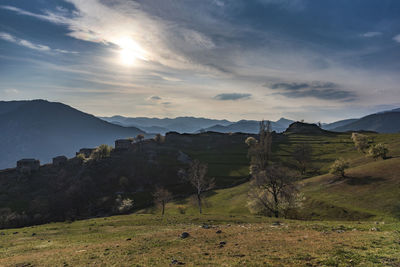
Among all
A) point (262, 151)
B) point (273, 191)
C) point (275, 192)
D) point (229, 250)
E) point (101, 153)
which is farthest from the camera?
point (101, 153)

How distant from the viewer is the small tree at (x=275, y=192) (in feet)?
166

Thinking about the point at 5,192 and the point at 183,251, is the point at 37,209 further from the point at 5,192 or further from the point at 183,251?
the point at 183,251

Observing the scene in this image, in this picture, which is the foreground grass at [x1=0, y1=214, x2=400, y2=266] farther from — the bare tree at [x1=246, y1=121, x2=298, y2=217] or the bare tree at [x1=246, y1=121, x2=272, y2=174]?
the bare tree at [x1=246, y1=121, x2=272, y2=174]

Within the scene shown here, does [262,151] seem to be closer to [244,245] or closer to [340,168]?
[340,168]

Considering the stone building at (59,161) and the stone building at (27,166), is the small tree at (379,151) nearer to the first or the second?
the stone building at (59,161)

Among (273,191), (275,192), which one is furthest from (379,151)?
(273,191)

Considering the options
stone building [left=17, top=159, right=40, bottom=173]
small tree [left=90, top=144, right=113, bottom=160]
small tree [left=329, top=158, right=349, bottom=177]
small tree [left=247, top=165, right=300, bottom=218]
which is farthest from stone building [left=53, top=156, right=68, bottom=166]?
small tree [left=329, top=158, right=349, bottom=177]

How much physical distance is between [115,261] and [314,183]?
74999 mm

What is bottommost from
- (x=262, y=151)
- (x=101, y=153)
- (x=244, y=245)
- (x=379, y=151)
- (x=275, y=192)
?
(x=101, y=153)

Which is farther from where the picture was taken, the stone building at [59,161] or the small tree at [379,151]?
the stone building at [59,161]

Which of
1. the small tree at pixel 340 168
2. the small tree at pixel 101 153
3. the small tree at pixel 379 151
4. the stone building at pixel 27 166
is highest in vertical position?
the small tree at pixel 379 151

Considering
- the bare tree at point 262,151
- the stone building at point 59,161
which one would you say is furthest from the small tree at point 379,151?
the stone building at point 59,161

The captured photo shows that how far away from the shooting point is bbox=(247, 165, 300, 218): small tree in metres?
50.7

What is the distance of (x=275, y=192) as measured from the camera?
175 ft
